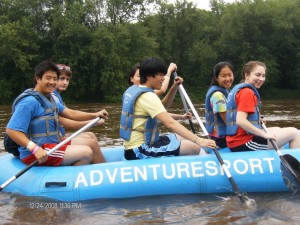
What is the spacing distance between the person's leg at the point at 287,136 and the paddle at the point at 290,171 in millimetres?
395

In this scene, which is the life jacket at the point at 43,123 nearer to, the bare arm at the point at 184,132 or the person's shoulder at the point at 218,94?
the bare arm at the point at 184,132

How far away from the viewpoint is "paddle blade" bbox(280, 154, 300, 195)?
400 cm

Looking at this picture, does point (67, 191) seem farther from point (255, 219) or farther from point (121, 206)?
point (255, 219)

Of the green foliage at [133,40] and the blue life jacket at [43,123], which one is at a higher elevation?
the green foliage at [133,40]

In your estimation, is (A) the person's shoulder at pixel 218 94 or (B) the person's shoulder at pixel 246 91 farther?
(A) the person's shoulder at pixel 218 94

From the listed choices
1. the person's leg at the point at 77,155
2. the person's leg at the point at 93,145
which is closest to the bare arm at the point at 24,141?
the person's leg at the point at 77,155

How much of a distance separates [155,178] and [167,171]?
0.44 ft

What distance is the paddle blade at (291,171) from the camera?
158 inches

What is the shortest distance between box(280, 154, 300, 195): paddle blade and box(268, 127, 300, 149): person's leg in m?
0.43

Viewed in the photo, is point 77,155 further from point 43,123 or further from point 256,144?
point 256,144

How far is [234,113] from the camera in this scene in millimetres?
4566

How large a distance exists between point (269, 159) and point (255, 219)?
2.73 feet

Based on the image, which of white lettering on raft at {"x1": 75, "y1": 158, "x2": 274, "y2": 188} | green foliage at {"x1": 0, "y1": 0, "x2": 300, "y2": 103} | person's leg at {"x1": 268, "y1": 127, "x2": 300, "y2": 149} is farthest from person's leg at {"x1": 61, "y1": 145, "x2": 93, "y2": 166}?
green foliage at {"x1": 0, "y1": 0, "x2": 300, "y2": 103}

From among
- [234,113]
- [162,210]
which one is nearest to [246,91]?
[234,113]
